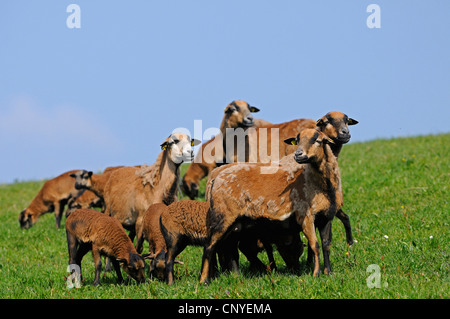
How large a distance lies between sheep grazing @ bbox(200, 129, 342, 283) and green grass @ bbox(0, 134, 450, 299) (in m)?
0.71

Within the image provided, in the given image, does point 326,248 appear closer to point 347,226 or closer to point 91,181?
point 347,226

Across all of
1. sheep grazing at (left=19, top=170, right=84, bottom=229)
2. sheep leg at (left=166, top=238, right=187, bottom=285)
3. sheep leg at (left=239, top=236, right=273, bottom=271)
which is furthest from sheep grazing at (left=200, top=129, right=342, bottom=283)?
sheep grazing at (left=19, top=170, right=84, bottom=229)

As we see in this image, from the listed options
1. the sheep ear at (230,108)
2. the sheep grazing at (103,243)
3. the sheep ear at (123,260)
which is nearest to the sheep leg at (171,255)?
the sheep grazing at (103,243)

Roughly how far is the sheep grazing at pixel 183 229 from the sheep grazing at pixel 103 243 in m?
0.55

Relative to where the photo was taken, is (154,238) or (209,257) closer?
(209,257)

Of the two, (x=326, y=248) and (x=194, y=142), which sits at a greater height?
(x=194, y=142)

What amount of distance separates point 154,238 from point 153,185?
78.2 inches

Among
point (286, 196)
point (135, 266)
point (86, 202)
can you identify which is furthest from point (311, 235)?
point (86, 202)

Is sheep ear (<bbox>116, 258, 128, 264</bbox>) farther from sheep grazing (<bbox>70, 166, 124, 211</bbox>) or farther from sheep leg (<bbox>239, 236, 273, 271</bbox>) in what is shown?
sheep grazing (<bbox>70, 166, 124, 211</bbox>)

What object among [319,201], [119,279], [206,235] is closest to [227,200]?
[206,235]

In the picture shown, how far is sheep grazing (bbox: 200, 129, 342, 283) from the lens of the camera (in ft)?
29.3

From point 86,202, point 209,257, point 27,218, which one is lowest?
point 27,218

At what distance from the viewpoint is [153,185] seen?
12094 millimetres

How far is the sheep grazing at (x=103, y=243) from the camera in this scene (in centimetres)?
957
